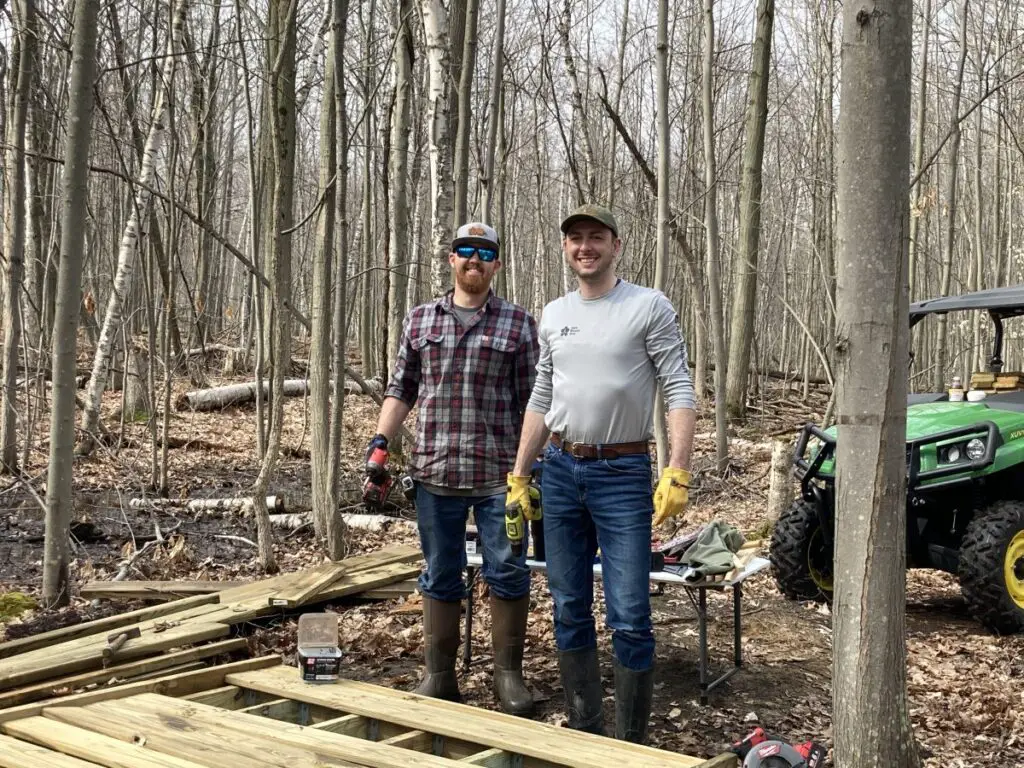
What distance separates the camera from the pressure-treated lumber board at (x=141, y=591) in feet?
20.7

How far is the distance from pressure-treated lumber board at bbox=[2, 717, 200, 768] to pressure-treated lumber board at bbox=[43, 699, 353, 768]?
64mm

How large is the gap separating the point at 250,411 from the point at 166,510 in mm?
6481

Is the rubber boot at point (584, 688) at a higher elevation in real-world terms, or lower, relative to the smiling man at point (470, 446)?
lower

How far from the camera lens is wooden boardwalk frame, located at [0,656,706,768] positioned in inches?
134

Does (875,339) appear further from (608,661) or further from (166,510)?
(166,510)

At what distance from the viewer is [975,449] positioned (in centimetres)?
589

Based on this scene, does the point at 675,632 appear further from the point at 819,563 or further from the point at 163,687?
the point at 163,687

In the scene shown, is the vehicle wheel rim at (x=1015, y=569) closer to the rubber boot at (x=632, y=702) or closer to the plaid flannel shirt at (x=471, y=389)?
the rubber boot at (x=632, y=702)

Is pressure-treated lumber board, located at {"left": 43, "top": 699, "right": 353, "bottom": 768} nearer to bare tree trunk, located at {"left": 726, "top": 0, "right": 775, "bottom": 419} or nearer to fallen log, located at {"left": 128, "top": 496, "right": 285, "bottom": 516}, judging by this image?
fallen log, located at {"left": 128, "top": 496, "right": 285, "bottom": 516}

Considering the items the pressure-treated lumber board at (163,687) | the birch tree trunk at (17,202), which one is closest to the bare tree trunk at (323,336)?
the pressure-treated lumber board at (163,687)

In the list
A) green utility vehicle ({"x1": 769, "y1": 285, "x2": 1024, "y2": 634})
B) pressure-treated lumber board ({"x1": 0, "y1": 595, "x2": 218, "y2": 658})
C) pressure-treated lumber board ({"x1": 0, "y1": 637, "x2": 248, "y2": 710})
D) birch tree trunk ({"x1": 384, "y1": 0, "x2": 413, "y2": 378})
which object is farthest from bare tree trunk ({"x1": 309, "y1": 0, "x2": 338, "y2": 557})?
birch tree trunk ({"x1": 384, "y1": 0, "x2": 413, "y2": 378})

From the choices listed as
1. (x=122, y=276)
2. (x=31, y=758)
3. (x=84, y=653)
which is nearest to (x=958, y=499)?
(x=84, y=653)

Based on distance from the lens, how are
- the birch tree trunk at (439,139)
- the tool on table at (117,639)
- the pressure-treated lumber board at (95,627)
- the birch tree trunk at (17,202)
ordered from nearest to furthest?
the tool on table at (117,639) < the pressure-treated lumber board at (95,627) < the birch tree trunk at (439,139) < the birch tree trunk at (17,202)

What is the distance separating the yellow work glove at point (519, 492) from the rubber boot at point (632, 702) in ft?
2.42
